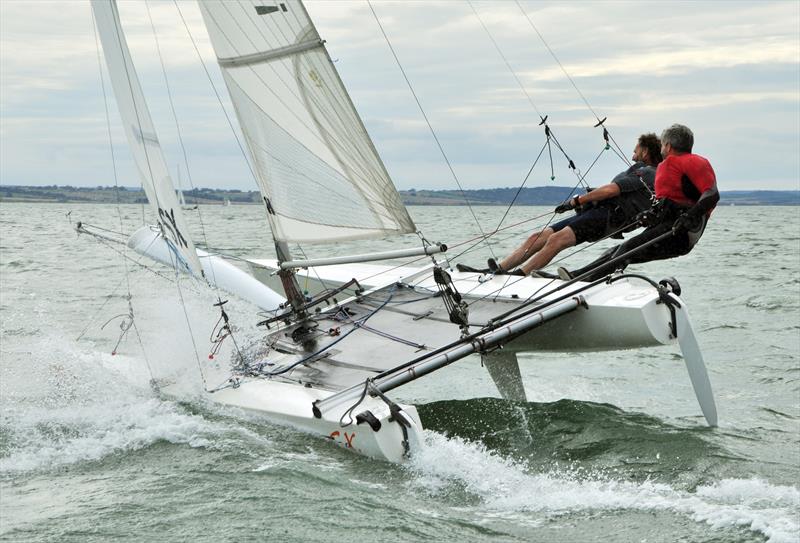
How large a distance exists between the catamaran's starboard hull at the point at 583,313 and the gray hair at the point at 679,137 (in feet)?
2.72

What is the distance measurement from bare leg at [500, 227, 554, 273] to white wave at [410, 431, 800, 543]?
1.97 meters

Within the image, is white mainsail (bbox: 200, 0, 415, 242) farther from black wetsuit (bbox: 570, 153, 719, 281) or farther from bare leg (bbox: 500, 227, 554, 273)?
black wetsuit (bbox: 570, 153, 719, 281)

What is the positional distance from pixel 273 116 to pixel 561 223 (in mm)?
2063

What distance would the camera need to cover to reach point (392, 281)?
7293 mm

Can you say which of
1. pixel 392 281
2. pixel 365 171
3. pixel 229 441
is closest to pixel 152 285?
pixel 392 281

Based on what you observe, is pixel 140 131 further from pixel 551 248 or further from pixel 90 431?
pixel 551 248

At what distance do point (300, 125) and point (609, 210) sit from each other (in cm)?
211

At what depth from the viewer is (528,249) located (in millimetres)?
6328

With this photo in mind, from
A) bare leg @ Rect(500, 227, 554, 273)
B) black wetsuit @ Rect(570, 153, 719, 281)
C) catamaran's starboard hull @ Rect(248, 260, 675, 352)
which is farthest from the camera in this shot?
bare leg @ Rect(500, 227, 554, 273)

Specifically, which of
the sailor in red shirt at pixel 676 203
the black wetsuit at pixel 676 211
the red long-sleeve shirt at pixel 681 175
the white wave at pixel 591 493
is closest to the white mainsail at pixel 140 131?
the white wave at pixel 591 493

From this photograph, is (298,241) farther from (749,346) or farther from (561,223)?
(749,346)

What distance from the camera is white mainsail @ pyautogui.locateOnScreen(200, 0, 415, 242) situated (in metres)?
6.12

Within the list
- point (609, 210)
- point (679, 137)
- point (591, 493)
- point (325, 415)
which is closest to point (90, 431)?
point (325, 415)

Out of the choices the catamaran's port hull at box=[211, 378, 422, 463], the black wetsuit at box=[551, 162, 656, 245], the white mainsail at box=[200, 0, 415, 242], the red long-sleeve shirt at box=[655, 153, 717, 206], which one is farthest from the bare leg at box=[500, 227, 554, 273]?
the catamaran's port hull at box=[211, 378, 422, 463]
